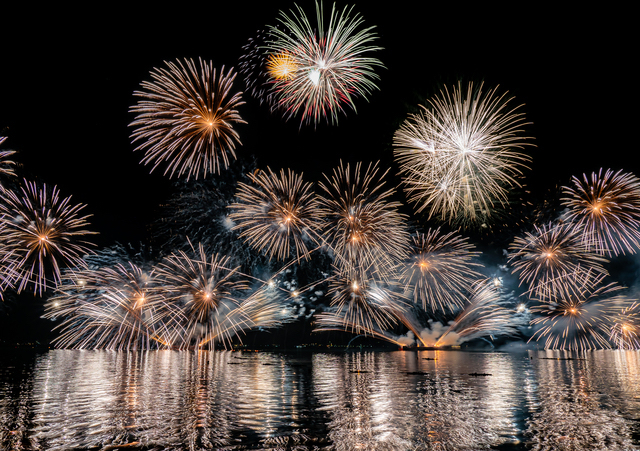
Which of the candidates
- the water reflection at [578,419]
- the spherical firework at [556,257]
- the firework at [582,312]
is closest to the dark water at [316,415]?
the water reflection at [578,419]

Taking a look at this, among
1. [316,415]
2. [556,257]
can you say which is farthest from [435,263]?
[316,415]

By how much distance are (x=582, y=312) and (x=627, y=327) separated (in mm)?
9675

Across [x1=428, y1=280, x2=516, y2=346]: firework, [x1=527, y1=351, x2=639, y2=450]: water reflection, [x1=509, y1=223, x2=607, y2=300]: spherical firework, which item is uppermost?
[x1=509, y1=223, x2=607, y2=300]: spherical firework

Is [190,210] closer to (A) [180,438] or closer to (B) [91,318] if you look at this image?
(B) [91,318]

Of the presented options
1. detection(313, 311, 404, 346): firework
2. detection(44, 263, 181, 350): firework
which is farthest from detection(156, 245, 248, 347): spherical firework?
detection(313, 311, 404, 346): firework

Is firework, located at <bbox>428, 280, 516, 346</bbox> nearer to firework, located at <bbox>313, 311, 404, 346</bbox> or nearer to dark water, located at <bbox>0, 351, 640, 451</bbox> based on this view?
firework, located at <bbox>313, 311, 404, 346</bbox>

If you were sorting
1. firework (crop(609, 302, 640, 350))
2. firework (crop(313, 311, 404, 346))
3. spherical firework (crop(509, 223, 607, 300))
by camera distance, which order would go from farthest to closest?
firework (crop(313, 311, 404, 346))
firework (crop(609, 302, 640, 350))
spherical firework (crop(509, 223, 607, 300))

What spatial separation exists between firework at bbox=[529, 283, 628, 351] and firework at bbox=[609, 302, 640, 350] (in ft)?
1.96

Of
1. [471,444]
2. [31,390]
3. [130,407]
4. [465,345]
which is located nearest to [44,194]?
[31,390]

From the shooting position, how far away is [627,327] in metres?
44.5

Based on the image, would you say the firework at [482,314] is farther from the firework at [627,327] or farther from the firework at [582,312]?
the firework at [627,327]

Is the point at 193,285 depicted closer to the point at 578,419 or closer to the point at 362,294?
the point at 362,294

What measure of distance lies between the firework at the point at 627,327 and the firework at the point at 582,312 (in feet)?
1.96

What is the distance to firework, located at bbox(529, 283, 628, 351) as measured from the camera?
Result: 3922cm
